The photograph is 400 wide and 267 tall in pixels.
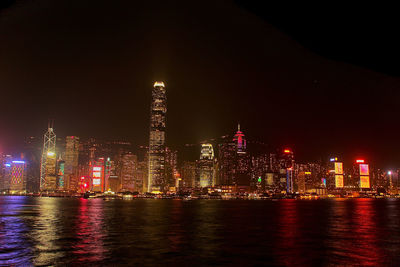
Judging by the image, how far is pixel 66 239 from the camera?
26266 millimetres

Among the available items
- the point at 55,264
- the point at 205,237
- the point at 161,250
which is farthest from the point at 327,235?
the point at 55,264

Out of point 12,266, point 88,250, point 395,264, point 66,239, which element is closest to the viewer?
point 12,266

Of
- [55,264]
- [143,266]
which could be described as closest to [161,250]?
[143,266]

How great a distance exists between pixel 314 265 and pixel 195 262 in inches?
230

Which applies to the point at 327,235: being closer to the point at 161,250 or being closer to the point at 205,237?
the point at 205,237

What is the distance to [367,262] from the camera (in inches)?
730

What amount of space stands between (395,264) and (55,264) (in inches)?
640

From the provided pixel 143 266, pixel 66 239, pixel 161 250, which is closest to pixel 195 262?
pixel 143 266

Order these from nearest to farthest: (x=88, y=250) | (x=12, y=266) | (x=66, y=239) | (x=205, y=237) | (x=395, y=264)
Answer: (x=12, y=266)
(x=395, y=264)
(x=88, y=250)
(x=66, y=239)
(x=205, y=237)

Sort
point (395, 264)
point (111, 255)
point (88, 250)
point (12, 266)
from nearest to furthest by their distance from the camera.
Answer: point (12, 266), point (395, 264), point (111, 255), point (88, 250)

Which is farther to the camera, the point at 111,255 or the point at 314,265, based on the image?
the point at 111,255

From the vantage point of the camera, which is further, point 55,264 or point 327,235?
point 327,235

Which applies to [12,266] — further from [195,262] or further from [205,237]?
[205,237]

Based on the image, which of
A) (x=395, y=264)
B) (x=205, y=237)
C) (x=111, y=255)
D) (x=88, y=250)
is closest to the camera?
(x=395, y=264)
